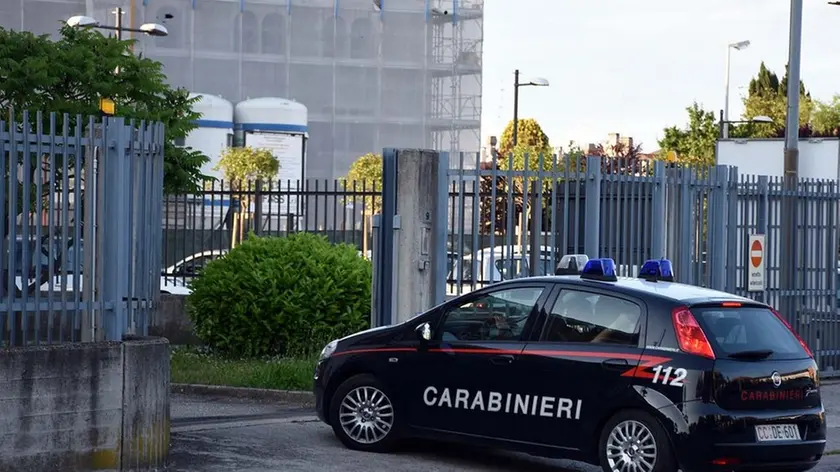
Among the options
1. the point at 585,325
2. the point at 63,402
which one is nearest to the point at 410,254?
the point at 585,325

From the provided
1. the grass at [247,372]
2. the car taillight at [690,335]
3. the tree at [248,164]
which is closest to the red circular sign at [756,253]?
the grass at [247,372]

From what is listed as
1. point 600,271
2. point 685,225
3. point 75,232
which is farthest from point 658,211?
point 75,232

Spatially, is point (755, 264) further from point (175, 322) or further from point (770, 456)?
point (175, 322)

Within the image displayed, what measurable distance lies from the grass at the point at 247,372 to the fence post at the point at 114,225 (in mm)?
4488

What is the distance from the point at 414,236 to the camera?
13398 millimetres

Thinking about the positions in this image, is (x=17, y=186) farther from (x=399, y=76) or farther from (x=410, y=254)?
(x=399, y=76)

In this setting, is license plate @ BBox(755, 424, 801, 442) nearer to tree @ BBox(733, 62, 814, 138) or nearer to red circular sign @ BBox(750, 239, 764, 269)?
red circular sign @ BBox(750, 239, 764, 269)

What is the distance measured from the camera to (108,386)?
916 cm

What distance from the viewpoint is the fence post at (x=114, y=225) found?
9477 mm

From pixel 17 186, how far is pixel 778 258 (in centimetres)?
1009

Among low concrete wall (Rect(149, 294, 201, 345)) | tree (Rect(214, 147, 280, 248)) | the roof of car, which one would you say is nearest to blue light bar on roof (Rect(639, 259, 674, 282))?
the roof of car

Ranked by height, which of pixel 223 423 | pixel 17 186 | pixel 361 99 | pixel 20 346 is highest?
pixel 361 99

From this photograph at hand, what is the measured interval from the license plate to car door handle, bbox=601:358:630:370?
0.95 m

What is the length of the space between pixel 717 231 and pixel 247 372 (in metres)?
5.64
